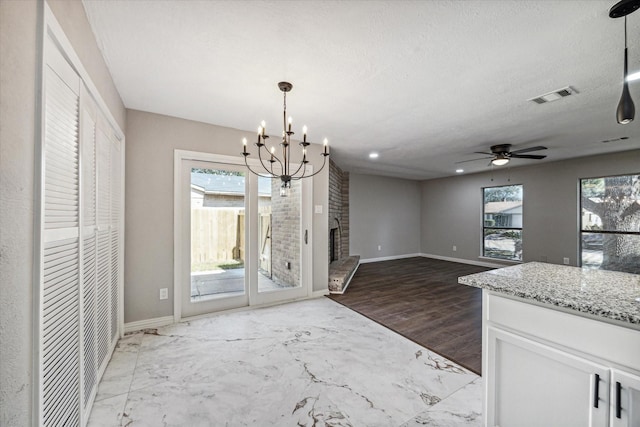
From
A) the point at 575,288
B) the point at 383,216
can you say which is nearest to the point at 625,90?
the point at 575,288

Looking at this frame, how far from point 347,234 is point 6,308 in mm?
6013

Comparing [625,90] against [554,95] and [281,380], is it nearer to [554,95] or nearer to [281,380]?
[554,95]

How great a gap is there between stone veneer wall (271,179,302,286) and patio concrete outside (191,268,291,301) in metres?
0.30

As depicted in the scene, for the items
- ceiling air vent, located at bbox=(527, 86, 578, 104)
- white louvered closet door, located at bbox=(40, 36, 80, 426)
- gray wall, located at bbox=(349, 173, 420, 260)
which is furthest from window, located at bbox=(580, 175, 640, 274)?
white louvered closet door, located at bbox=(40, 36, 80, 426)

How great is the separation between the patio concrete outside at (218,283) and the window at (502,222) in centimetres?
585

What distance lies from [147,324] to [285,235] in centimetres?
189

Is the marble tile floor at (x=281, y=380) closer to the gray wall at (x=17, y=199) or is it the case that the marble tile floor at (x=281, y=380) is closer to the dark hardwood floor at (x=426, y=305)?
the dark hardwood floor at (x=426, y=305)

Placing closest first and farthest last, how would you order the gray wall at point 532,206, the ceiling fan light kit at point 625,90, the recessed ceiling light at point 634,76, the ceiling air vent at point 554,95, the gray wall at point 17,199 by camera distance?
1. the gray wall at point 17,199
2. the ceiling fan light kit at point 625,90
3. the recessed ceiling light at point 634,76
4. the ceiling air vent at point 554,95
5. the gray wall at point 532,206

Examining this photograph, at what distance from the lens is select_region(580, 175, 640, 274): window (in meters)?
4.50

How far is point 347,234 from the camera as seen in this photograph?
657cm

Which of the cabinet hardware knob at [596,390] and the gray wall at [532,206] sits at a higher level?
the gray wall at [532,206]

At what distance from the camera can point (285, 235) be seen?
3.79 metres

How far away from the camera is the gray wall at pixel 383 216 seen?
696 cm

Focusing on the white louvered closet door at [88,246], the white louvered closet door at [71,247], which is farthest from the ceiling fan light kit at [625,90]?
the white louvered closet door at [88,246]
